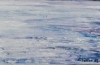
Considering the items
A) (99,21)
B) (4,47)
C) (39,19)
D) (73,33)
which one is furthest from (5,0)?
(4,47)

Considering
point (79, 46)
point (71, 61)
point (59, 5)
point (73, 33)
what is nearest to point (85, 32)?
point (73, 33)

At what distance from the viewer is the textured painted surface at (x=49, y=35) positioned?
1.47 m

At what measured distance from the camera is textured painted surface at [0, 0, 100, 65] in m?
1.47

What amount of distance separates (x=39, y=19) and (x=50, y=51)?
1043 mm

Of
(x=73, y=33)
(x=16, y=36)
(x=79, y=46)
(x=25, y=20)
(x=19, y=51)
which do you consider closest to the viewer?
(x=19, y=51)

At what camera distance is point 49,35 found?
6.55 feet

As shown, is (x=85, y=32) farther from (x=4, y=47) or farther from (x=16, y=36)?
(x=4, y=47)

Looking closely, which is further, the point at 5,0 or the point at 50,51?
the point at 5,0

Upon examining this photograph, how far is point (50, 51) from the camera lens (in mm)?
1600

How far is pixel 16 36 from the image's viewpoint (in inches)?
77.1

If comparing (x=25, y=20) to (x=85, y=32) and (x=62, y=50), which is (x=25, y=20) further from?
(x=62, y=50)

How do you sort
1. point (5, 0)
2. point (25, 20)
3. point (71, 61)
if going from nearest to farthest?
point (71, 61) → point (25, 20) → point (5, 0)

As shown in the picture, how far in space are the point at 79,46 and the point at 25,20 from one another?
37.5 inches

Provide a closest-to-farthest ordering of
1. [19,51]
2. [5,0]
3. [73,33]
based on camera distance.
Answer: [19,51], [73,33], [5,0]
